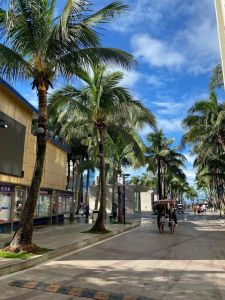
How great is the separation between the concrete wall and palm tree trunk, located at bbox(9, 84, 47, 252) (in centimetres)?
491

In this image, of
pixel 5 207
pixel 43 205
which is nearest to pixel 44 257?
pixel 5 207

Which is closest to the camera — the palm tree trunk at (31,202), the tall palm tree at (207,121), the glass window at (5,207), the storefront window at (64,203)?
the palm tree trunk at (31,202)

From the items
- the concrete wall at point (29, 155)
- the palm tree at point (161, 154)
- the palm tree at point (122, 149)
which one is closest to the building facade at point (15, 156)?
the concrete wall at point (29, 155)

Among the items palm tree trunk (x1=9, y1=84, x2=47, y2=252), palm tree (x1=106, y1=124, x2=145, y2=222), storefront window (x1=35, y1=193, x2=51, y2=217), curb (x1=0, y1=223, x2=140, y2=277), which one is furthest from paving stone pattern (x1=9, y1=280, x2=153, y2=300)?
storefront window (x1=35, y1=193, x2=51, y2=217)

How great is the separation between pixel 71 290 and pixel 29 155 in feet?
47.8

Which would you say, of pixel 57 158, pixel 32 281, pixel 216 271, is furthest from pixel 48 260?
pixel 57 158

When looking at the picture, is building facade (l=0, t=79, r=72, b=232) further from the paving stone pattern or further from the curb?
the paving stone pattern

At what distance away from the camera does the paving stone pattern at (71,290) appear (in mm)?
6744

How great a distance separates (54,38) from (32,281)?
753cm

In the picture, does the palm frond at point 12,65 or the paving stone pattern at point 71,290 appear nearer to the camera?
the paving stone pattern at point 71,290

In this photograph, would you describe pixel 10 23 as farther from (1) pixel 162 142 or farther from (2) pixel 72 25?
(1) pixel 162 142

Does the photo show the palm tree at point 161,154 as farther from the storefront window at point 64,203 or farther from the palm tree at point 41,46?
the palm tree at point 41,46

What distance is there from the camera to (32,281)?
26.4ft

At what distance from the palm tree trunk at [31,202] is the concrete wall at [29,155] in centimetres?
491
